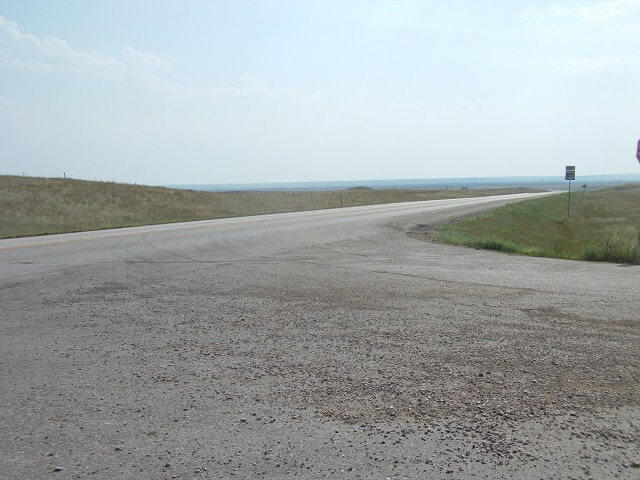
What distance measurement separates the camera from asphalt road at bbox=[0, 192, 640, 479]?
12.3 ft

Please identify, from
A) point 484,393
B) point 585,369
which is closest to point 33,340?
point 484,393

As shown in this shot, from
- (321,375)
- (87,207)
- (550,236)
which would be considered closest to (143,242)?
(321,375)

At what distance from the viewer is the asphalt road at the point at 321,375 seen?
376 centimetres

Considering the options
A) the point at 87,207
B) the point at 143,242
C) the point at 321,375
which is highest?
the point at 87,207

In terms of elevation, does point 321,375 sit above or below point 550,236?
above

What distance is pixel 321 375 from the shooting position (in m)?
5.21

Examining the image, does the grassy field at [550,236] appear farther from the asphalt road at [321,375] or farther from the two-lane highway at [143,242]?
the two-lane highway at [143,242]

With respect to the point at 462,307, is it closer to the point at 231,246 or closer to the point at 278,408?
the point at 278,408

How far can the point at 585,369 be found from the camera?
5266 mm

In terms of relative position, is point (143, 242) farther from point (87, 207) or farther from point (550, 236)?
point (87, 207)

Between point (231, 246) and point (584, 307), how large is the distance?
971 cm

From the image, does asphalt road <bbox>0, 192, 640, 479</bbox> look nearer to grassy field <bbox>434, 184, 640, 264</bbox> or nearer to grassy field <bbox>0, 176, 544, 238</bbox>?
grassy field <bbox>434, 184, 640, 264</bbox>

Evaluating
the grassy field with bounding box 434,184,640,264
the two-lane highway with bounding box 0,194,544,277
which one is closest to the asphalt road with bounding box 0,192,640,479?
the two-lane highway with bounding box 0,194,544,277

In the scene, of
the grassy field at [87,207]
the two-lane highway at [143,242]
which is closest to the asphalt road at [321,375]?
the two-lane highway at [143,242]
